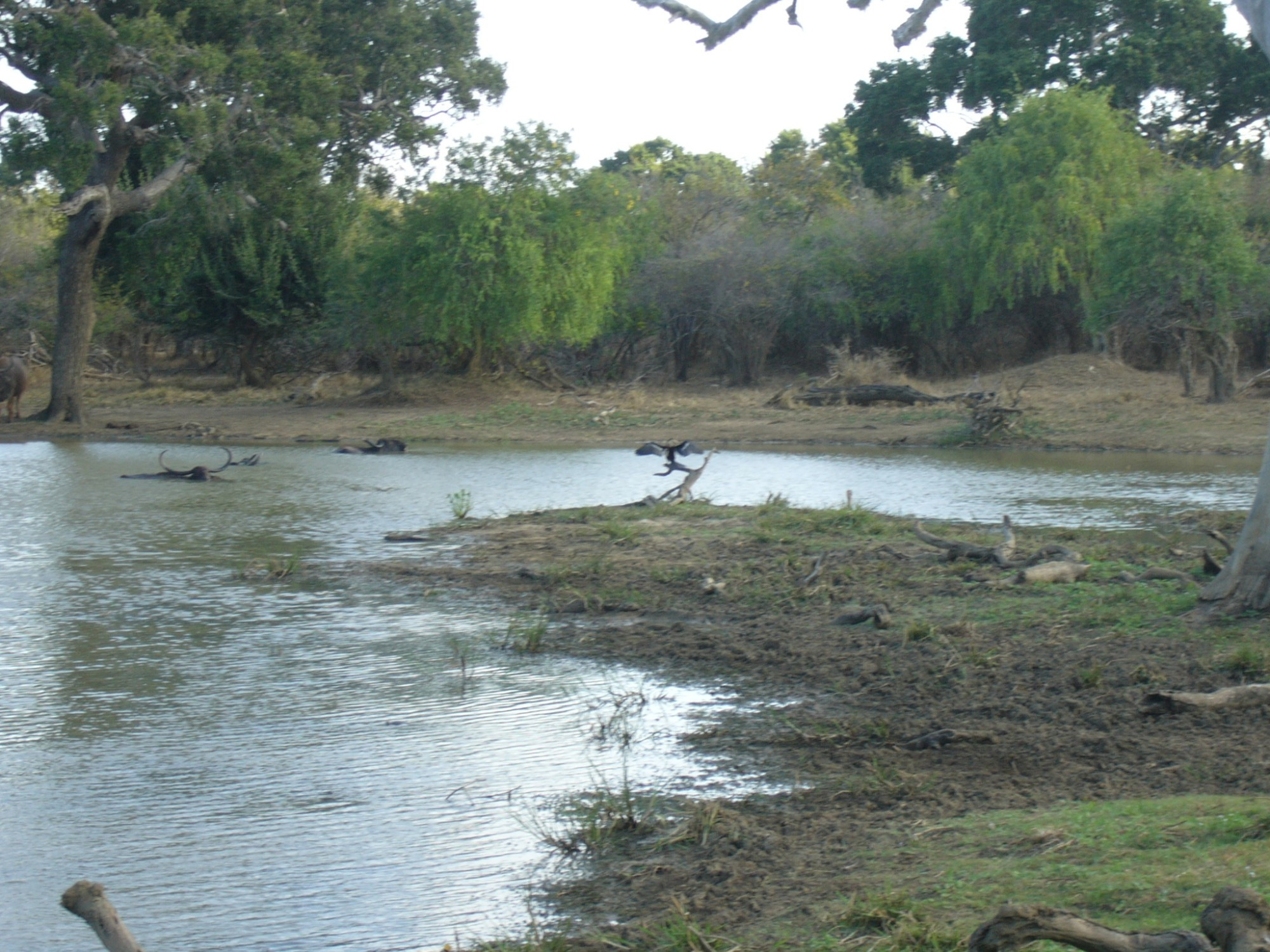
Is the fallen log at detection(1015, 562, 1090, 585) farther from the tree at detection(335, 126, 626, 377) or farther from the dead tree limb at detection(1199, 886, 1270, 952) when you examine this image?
the tree at detection(335, 126, 626, 377)

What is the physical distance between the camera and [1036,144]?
33125 mm

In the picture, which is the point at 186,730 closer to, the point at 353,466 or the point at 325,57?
the point at 353,466

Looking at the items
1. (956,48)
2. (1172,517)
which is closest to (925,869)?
(1172,517)

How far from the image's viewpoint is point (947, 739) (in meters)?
5.84

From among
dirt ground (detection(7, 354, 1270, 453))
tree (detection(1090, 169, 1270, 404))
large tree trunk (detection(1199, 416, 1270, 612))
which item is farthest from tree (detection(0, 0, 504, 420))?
large tree trunk (detection(1199, 416, 1270, 612))

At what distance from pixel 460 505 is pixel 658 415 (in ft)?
47.9

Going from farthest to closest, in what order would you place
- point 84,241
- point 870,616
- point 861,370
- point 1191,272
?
point 861,370 → point 84,241 → point 1191,272 → point 870,616

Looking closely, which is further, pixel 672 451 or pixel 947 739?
pixel 672 451

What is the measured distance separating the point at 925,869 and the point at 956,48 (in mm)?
43662

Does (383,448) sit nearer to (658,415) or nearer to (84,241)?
(658,415)

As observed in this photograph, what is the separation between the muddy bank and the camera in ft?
14.9

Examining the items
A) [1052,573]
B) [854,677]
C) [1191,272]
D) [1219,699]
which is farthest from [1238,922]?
[1191,272]

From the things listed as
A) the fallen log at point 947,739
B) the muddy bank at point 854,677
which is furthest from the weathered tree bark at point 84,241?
the fallen log at point 947,739

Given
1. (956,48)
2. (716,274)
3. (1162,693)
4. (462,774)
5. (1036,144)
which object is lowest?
(462,774)
